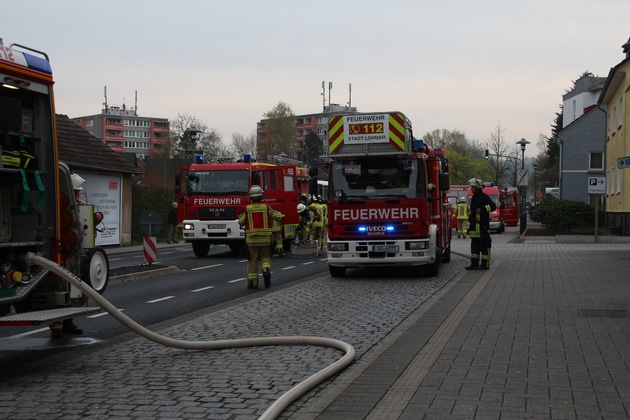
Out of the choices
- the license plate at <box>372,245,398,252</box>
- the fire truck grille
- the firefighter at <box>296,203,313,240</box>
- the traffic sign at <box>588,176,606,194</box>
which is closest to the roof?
the fire truck grille

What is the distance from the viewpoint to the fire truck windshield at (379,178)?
15016mm

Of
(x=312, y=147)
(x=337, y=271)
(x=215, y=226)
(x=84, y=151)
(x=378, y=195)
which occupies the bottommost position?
(x=337, y=271)

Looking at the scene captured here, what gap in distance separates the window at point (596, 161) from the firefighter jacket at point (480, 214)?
1809 inches

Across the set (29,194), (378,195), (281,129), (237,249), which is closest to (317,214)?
(237,249)

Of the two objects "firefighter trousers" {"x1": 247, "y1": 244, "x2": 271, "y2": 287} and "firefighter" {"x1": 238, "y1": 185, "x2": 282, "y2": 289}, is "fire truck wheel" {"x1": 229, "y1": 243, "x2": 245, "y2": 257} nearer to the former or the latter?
"firefighter trousers" {"x1": 247, "y1": 244, "x2": 271, "y2": 287}

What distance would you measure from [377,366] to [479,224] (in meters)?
10.6

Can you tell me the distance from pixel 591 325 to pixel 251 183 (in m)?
14.3

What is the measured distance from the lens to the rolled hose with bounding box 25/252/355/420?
5.54 meters

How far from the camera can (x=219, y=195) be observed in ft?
73.0

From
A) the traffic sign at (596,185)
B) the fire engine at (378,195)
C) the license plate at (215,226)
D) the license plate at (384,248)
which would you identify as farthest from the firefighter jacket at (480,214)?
the traffic sign at (596,185)

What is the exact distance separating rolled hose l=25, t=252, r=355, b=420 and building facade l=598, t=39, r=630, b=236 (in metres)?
23.0

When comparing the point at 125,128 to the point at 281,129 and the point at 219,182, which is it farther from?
the point at 219,182

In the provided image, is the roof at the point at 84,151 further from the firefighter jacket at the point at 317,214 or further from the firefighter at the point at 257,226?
the firefighter at the point at 257,226

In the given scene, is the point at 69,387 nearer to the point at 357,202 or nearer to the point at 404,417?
the point at 404,417
